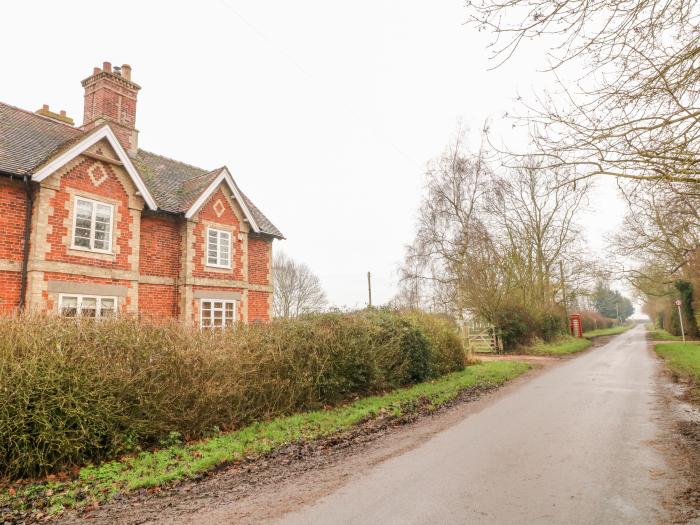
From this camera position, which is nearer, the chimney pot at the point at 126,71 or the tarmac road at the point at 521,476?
the tarmac road at the point at 521,476

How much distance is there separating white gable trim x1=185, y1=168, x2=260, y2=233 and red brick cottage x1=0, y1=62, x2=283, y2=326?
48 millimetres

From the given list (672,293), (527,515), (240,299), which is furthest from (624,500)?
(672,293)

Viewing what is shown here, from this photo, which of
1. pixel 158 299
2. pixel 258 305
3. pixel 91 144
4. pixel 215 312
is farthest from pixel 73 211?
pixel 258 305

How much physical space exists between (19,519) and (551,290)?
34.9 metres

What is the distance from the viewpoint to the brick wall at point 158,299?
16062mm

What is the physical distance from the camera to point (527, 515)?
4.04 meters

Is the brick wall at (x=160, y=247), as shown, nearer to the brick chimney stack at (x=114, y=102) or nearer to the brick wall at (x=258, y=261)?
the brick wall at (x=258, y=261)

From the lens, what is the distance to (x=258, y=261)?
68.0ft

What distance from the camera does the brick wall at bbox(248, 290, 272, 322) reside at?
65.0 feet

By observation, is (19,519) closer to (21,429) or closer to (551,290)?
(21,429)

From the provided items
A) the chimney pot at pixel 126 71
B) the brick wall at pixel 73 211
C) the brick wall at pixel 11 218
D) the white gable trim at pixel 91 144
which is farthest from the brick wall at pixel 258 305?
the chimney pot at pixel 126 71

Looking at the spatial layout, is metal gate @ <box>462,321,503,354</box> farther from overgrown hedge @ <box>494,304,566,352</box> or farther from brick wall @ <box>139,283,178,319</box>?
brick wall @ <box>139,283,178,319</box>

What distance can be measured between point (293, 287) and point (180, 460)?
181ft

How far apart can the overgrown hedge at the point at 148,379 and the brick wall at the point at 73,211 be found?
8.30 meters
